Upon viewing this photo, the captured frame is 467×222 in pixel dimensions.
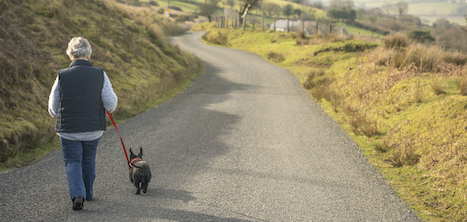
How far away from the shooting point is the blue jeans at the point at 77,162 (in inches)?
157

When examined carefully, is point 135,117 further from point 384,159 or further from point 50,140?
point 384,159

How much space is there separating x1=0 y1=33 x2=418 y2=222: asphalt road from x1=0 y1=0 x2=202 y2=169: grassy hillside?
86 cm

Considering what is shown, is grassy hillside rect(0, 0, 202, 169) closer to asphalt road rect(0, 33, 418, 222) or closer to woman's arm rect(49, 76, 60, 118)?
asphalt road rect(0, 33, 418, 222)

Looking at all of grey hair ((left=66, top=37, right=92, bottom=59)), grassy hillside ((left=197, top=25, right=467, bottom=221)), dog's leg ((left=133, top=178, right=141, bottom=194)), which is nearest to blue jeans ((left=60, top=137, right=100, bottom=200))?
dog's leg ((left=133, top=178, right=141, bottom=194))

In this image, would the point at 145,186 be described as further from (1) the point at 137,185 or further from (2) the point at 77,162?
(2) the point at 77,162

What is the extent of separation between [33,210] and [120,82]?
848 cm

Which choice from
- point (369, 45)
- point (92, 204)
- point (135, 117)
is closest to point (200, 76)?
point (135, 117)

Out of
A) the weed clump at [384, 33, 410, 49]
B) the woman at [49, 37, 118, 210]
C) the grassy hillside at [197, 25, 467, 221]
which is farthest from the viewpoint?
the weed clump at [384, 33, 410, 49]

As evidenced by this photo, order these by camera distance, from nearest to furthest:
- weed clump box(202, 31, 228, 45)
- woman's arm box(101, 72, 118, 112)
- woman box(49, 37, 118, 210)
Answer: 1. woman box(49, 37, 118, 210)
2. woman's arm box(101, 72, 118, 112)
3. weed clump box(202, 31, 228, 45)

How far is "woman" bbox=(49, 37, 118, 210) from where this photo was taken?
3939mm

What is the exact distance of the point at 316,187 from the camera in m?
5.19

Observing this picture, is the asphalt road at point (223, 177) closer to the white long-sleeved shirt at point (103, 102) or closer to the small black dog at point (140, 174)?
the small black dog at point (140, 174)

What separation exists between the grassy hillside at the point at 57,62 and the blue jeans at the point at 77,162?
2278mm

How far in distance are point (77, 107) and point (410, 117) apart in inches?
297
